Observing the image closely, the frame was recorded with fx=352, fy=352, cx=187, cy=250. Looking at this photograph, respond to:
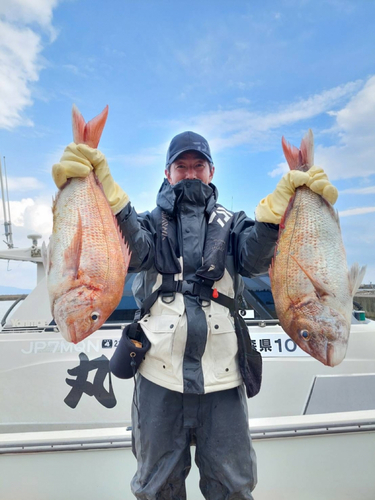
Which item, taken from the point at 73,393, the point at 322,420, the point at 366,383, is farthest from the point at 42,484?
the point at 366,383

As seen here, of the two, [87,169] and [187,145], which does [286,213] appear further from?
[87,169]

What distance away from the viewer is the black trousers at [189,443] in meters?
2.04

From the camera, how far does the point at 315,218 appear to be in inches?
77.9

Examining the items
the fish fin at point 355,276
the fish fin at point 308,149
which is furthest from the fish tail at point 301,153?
the fish fin at point 355,276

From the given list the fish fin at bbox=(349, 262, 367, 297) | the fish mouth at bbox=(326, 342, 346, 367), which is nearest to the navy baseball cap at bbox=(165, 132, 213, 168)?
the fish fin at bbox=(349, 262, 367, 297)

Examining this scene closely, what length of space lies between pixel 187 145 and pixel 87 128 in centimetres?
67

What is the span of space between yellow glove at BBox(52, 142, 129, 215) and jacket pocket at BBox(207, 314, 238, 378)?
0.89 m

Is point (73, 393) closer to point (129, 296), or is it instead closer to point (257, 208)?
point (129, 296)

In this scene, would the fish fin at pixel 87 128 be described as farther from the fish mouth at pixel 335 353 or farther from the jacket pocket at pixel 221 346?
the fish mouth at pixel 335 353

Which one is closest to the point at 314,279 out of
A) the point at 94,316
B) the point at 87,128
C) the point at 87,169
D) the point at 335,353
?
the point at 335,353

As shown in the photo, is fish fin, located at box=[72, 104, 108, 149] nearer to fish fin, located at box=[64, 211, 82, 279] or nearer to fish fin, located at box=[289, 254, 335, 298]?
fish fin, located at box=[64, 211, 82, 279]

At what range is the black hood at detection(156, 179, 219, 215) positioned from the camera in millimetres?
2336

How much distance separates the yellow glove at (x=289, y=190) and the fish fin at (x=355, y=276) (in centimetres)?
42

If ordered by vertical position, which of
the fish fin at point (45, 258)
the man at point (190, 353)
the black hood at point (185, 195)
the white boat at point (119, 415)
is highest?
the black hood at point (185, 195)
